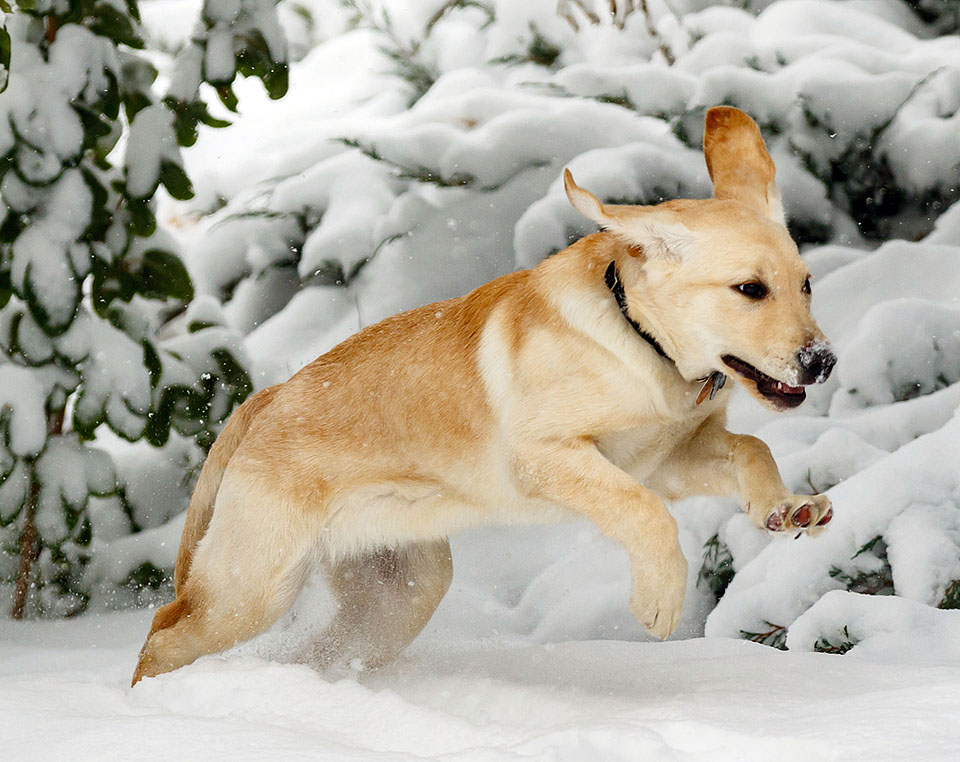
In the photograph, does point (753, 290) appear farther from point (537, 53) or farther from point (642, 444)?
point (537, 53)

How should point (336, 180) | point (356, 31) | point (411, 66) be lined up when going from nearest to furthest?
1. point (336, 180)
2. point (411, 66)
3. point (356, 31)

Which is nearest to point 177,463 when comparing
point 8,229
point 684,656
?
point 8,229

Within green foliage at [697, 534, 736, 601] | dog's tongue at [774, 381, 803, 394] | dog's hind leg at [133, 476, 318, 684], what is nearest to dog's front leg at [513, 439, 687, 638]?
dog's tongue at [774, 381, 803, 394]

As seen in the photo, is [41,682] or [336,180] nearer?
[41,682]

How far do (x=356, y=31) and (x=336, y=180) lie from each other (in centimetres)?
136

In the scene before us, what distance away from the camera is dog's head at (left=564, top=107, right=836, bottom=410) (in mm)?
2291

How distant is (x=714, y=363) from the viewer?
2.43 meters

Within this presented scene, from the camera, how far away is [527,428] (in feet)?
8.35

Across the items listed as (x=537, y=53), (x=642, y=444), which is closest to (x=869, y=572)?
(x=642, y=444)

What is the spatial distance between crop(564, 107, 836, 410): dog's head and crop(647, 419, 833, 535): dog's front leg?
0.26 meters

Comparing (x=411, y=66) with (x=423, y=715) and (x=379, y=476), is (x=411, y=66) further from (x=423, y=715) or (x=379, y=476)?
(x=423, y=715)

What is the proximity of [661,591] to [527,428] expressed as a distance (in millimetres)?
502

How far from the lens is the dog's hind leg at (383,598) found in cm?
303

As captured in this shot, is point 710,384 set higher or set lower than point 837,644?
higher
